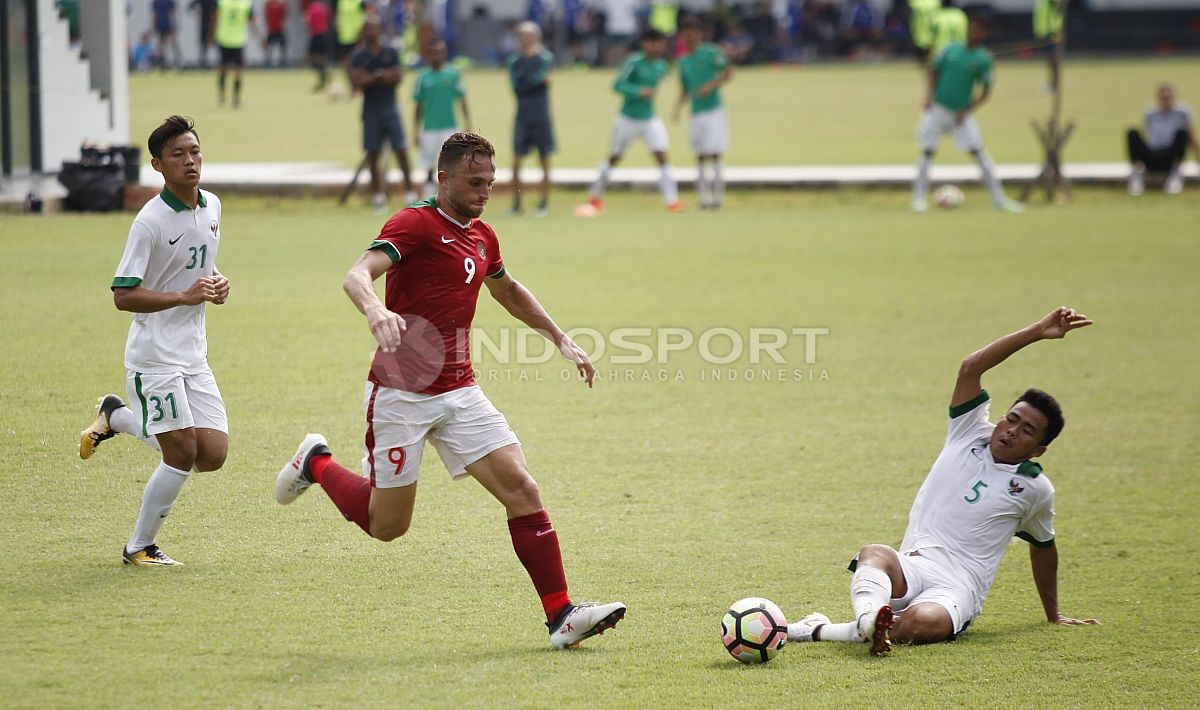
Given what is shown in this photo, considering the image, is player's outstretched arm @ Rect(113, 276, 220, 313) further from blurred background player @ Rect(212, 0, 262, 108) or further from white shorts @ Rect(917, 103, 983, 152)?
blurred background player @ Rect(212, 0, 262, 108)

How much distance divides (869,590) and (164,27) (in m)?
36.7

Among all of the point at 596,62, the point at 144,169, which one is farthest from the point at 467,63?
the point at 144,169

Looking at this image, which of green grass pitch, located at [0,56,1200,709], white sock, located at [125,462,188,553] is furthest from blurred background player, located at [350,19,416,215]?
white sock, located at [125,462,188,553]

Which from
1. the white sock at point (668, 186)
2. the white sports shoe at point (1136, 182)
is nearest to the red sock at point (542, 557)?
the white sock at point (668, 186)

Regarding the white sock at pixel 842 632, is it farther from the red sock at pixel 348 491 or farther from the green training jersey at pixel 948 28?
the green training jersey at pixel 948 28

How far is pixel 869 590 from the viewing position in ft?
16.9

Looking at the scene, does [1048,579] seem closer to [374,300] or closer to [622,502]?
[622,502]

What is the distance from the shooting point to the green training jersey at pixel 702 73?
18938 millimetres

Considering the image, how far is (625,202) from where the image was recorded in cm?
1984

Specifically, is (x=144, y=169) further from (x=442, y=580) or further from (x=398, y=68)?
(x=442, y=580)

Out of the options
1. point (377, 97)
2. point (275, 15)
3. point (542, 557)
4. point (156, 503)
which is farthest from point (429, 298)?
point (275, 15)

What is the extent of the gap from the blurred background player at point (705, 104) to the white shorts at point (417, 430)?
45.9 ft

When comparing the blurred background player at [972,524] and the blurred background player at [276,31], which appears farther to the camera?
the blurred background player at [276,31]

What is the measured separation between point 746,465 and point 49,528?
381cm
